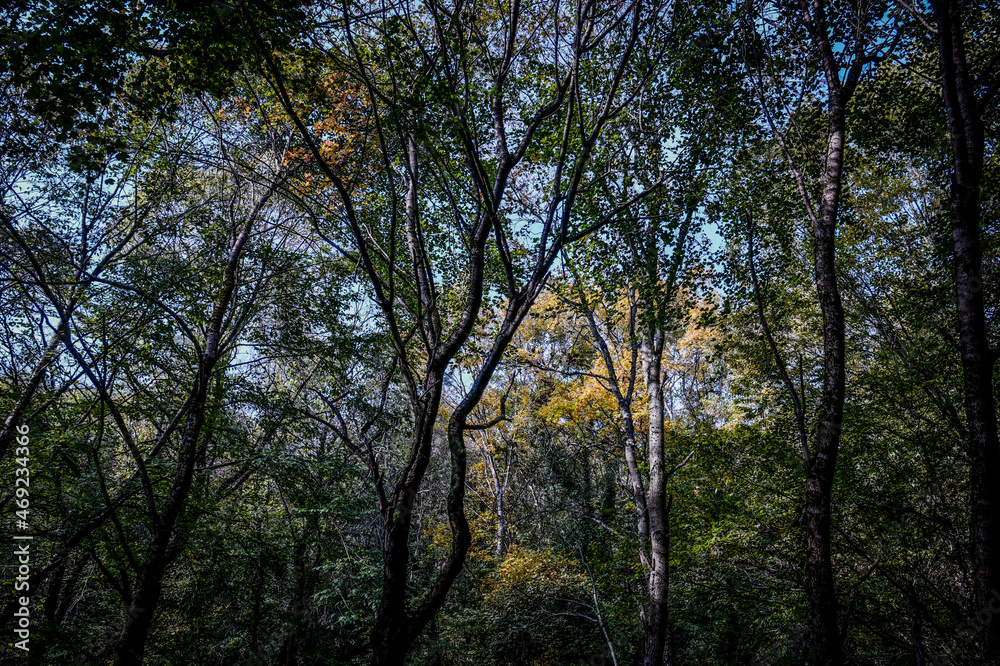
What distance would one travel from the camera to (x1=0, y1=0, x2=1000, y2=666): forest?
4148 millimetres

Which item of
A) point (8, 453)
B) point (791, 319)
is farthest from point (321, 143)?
point (791, 319)

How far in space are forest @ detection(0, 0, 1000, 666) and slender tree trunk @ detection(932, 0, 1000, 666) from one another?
31 millimetres

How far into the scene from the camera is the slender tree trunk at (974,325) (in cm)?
403

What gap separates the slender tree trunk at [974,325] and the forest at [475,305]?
1.2 inches

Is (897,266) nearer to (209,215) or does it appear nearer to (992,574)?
(992,574)

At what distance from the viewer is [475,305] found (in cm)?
418

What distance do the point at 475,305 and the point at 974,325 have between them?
488 centimetres

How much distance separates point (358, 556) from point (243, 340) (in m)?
5.54

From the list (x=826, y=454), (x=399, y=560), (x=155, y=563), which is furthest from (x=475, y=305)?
(x=155, y=563)
